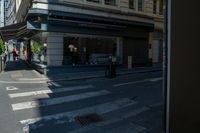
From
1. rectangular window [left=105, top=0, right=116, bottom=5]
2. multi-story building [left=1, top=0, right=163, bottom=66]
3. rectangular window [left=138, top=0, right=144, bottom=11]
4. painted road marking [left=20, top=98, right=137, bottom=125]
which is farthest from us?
rectangular window [left=138, top=0, right=144, bottom=11]

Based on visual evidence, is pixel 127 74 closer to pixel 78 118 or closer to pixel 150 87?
pixel 150 87

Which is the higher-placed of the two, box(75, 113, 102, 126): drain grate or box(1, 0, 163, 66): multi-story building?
box(1, 0, 163, 66): multi-story building

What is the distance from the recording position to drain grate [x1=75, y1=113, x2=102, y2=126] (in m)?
5.77

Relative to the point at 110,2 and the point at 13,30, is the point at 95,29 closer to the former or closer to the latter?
the point at 110,2

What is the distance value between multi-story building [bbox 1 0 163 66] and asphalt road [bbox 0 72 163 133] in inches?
234

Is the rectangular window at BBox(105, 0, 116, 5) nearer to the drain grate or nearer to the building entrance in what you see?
the building entrance

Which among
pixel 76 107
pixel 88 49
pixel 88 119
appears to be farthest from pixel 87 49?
pixel 88 119

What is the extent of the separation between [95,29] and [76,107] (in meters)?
10.5

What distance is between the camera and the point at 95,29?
1666 centimetres

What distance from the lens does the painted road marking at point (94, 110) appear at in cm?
597

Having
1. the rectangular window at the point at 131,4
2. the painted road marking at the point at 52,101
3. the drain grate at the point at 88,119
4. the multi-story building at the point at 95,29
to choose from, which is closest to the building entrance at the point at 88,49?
the multi-story building at the point at 95,29

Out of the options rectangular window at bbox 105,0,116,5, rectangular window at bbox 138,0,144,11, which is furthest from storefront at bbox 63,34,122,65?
rectangular window at bbox 138,0,144,11
